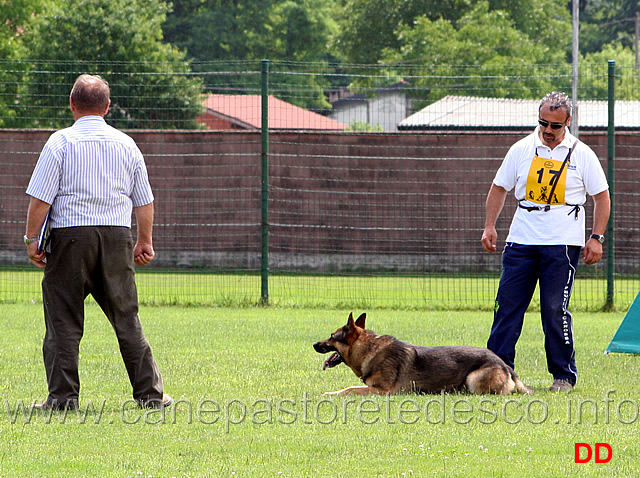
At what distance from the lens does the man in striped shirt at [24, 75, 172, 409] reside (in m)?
5.95

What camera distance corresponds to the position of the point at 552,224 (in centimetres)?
721

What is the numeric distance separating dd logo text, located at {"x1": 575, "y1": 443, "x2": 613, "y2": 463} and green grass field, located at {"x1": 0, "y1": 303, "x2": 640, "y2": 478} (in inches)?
1.6

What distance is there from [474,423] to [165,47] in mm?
29643

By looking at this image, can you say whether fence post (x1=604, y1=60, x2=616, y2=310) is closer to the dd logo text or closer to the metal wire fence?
the metal wire fence

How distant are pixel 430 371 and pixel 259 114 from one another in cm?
889

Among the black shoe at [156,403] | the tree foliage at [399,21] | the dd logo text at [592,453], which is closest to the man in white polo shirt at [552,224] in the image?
the dd logo text at [592,453]

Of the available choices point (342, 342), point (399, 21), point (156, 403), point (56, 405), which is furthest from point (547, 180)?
point (399, 21)

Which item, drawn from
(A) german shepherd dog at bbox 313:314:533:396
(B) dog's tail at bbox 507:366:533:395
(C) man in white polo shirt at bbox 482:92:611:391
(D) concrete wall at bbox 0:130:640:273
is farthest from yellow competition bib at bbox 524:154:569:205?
(D) concrete wall at bbox 0:130:640:273

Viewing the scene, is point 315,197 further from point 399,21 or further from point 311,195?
point 399,21

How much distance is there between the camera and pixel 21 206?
2097 centimetres

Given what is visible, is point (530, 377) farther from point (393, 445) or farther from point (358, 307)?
point (358, 307)

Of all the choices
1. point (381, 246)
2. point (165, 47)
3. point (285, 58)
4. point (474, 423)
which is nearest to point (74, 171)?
point (474, 423)

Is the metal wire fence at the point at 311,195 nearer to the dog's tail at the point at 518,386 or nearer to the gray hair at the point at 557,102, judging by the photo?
the gray hair at the point at 557,102

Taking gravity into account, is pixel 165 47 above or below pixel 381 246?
above
